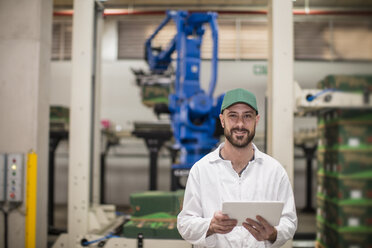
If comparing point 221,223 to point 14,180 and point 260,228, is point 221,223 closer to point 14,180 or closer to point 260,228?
point 260,228

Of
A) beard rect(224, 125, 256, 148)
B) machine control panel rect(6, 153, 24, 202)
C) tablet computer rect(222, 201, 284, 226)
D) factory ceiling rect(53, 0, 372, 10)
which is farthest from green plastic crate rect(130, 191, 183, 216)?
factory ceiling rect(53, 0, 372, 10)

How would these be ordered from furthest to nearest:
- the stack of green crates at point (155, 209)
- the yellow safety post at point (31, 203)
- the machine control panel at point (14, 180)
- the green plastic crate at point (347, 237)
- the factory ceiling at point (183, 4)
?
the factory ceiling at point (183, 4) < the stack of green crates at point (155, 209) < the machine control panel at point (14, 180) < the yellow safety post at point (31, 203) < the green plastic crate at point (347, 237)

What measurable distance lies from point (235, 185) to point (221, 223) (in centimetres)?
24

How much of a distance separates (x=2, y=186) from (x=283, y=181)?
8.82 feet

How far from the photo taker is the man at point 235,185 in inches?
70.0

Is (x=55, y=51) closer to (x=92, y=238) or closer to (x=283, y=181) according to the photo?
Result: (x=92, y=238)

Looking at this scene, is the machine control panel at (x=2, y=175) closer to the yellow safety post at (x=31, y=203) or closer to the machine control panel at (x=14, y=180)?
the machine control panel at (x=14, y=180)

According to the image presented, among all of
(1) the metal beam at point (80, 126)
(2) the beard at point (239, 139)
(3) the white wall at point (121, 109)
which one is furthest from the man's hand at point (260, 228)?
(3) the white wall at point (121, 109)

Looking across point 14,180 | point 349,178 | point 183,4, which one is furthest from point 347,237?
point 183,4

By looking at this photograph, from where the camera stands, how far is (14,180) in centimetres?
323

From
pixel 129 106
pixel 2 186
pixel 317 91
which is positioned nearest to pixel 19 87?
pixel 2 186

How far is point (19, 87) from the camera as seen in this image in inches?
134

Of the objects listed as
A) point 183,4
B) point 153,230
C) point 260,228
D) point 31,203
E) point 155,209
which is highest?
point 183,4

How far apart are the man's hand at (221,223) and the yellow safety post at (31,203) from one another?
6.91ft
